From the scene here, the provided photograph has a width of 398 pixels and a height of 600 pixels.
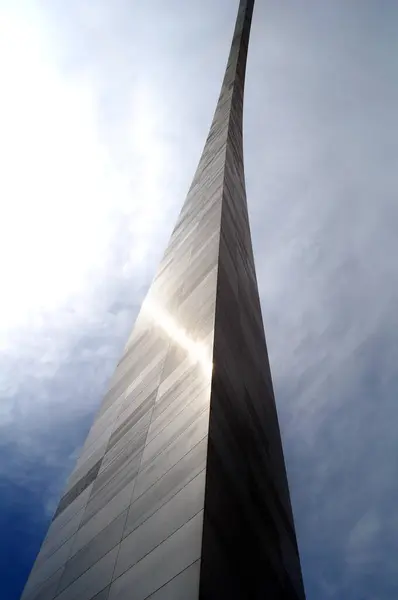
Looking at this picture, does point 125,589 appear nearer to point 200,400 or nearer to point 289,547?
point 200,400

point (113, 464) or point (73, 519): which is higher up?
point (113, 464)

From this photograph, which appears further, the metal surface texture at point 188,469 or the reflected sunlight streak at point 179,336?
the reflected sunlight streak at point 179,336

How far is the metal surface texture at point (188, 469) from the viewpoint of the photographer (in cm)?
657

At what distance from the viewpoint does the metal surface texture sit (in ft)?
21.6

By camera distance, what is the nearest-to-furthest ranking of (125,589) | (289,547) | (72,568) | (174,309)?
(125,589) < (72,568) < (289,547) < (174,309)

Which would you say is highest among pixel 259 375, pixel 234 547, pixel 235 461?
pixel 259 375

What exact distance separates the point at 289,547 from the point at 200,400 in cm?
451

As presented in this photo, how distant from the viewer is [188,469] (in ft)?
24.6

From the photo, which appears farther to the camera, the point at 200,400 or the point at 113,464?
the point at 113,464

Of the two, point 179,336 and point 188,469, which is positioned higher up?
point 179,336

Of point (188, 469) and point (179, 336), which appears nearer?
point (188, 469)

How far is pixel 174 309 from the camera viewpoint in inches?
583

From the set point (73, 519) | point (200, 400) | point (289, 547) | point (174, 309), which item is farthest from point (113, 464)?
point (174, 309)

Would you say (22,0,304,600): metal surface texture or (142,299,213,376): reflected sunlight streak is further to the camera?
(142,299,213,376): reflected sunlight streak
